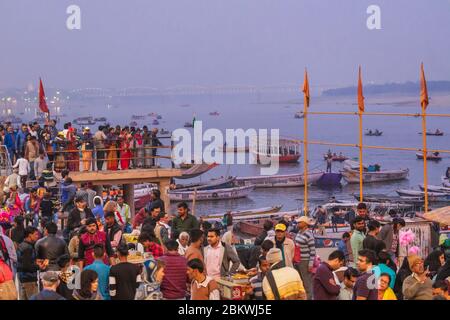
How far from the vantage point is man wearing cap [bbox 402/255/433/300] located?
9656 mm

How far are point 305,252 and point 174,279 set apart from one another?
2.27 m

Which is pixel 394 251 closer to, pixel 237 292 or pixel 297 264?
pixel 297 264

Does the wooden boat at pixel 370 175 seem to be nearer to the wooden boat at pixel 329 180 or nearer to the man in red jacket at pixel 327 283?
the wooden boat at pixel 329 180

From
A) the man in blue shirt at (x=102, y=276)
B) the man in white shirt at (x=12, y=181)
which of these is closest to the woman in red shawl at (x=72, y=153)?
the man in white shirt at (x=12, y=181)

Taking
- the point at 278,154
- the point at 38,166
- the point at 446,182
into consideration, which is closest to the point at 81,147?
the point at 38,166

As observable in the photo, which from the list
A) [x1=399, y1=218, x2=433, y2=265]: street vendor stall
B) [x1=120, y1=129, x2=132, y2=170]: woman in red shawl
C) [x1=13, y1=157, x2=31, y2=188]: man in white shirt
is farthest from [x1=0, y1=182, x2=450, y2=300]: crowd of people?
[x1=120, y1=129, x2=132, y2=170]: woman in red shawl

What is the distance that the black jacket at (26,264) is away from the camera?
11.2 meters

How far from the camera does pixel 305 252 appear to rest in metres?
11.7

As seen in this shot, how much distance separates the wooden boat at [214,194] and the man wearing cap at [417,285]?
7629 centimetres

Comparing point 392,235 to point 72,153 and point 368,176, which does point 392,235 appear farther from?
point 368,176

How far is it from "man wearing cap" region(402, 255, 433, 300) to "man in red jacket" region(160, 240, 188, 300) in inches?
89.7
